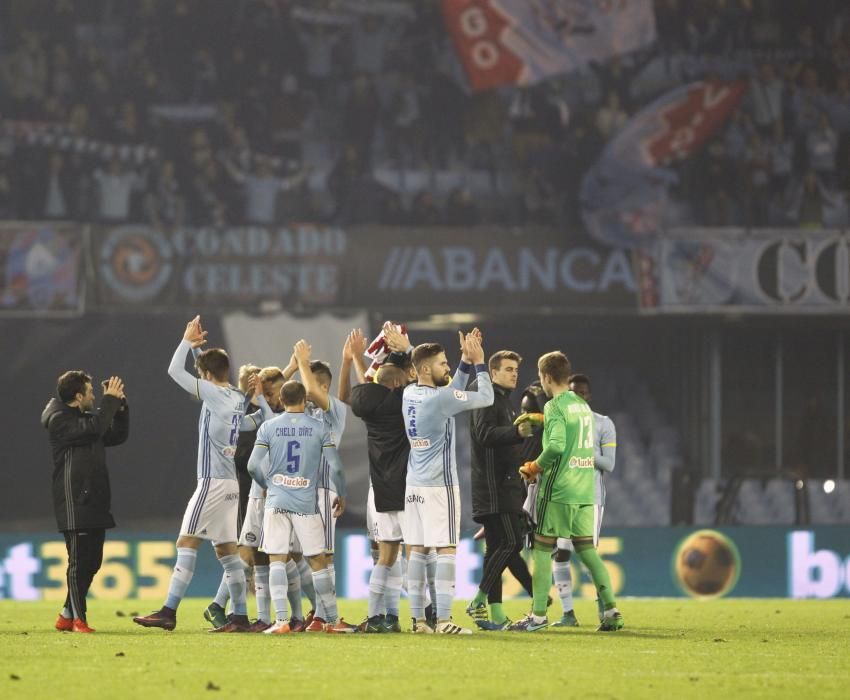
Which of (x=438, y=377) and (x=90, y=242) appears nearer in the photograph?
(x=438, y=377)

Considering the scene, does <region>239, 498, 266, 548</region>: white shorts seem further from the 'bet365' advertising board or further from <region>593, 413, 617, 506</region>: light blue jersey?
the 'bet365' advertising board

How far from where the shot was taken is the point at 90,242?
2128 cm

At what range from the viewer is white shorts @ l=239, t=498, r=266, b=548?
35.3ft

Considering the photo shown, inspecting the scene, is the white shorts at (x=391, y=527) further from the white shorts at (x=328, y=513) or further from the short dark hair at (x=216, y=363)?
the short dark hair at (x=216, y=363)

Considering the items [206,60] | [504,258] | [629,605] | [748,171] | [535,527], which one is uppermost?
[206,60]

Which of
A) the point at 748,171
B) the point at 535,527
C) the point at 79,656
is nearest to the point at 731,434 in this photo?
the point at 748,171

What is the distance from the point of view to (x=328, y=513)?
10547mm

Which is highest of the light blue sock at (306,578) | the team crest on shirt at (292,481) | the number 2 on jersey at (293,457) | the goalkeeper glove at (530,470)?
the number 2 on jersey at (293,457)

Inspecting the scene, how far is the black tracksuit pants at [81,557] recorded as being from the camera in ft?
34.5

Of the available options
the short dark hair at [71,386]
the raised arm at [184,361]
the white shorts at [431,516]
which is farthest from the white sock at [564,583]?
the short dark hair at [71,386]

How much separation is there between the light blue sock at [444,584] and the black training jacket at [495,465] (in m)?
0.62

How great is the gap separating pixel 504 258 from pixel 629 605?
752 centimetres

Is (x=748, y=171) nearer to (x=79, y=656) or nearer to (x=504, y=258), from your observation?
(x=504, y=258)

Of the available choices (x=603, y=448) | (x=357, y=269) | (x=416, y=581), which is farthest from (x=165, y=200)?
(x=416, y=581)
